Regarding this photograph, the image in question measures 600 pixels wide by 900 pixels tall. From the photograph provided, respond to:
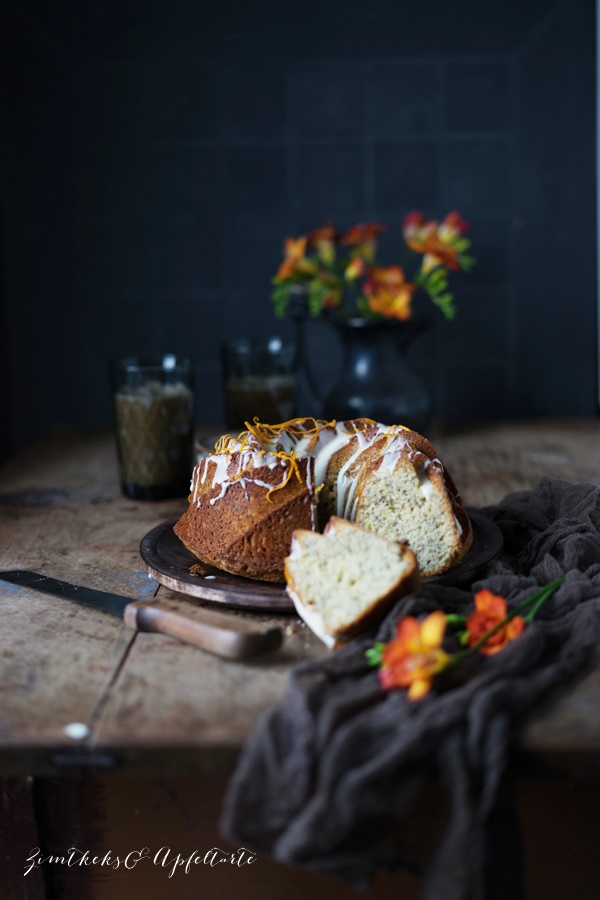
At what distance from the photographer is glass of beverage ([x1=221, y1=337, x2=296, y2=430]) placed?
2127mm

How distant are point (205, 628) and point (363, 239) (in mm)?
1537

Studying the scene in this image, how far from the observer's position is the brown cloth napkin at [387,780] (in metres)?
0.84

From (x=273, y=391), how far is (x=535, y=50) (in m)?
1.46

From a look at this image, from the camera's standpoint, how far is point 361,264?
2.25m

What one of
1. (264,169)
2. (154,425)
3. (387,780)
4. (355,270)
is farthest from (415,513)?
(264,169)

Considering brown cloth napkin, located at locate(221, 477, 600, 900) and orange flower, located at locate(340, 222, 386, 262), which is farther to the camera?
orange flower, located at locate(340, 222, 386, 262)

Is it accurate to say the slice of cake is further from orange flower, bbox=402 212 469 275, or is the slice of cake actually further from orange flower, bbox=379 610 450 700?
orange flower, bbox=402 212 469 275

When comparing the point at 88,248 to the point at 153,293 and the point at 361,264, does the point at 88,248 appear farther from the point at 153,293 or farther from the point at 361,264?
the point at 361,264

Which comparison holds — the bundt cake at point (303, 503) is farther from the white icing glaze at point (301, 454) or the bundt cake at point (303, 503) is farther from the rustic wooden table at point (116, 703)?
the rustic wooden table at point (116, 703)

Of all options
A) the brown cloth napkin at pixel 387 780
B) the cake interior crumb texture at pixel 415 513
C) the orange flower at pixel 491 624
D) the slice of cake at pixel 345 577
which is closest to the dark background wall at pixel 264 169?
the cake interior crumb texture at pixel 415 513

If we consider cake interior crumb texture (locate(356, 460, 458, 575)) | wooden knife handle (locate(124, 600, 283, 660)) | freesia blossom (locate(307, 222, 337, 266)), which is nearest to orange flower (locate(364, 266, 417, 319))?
freesia blossom (locate(307, 222, 337, 266))

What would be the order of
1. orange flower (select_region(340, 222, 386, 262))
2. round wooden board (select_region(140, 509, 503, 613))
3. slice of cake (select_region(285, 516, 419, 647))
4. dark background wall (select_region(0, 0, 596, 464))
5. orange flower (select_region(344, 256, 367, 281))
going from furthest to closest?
dark background wall (select_region(0, 0, 596, 464)), orange flower (select_region(340, 222, 386, 262)), orange flower (select_region(344, 256, 367, 281)), round wooden board (select_region(140, 509, 503, 613)), slice of cake (select_region(285, 516, 419, 647))

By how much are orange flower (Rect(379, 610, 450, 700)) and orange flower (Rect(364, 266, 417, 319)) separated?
55.5 inches

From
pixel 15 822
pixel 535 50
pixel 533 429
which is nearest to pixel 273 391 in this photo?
pixel 533 429
